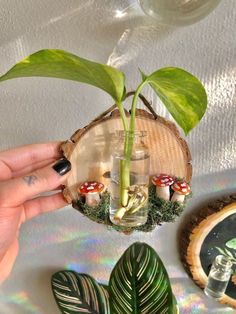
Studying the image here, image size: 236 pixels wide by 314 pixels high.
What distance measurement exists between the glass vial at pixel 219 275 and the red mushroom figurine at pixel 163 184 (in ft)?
1.07

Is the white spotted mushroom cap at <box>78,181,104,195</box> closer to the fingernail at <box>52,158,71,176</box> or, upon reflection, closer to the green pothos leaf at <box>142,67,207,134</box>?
the fingernail at <box>52,158,71,176</box>

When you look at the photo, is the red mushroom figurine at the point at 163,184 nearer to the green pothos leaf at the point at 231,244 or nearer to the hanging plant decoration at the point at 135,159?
the hanging plant decoration at the point at 135,159

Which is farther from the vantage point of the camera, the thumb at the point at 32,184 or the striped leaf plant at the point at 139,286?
the striped leaf plant at the point at 139,286

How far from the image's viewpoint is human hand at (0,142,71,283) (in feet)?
2.11

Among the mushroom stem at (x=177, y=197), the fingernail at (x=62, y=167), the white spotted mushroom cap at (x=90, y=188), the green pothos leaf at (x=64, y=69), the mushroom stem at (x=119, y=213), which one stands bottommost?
the mushroom stem at (x=177, y=197)

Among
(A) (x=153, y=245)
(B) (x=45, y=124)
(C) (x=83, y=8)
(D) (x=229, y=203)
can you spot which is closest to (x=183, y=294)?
(A) (x=153, y=245)

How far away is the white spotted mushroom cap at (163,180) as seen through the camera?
689 mm

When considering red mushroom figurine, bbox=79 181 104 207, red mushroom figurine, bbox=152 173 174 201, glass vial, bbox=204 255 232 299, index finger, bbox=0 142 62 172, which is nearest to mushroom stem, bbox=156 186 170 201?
red mushroom figurine, bbox=152 173 174 201

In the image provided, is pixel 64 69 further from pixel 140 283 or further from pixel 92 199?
pixel 140 283

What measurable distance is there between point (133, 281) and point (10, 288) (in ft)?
1.31

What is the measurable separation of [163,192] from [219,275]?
0.38m

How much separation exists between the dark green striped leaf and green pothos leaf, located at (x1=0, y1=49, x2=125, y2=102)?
595mm

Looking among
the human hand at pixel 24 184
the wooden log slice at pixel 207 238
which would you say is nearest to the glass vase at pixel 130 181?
the human hand at pixel 24 184

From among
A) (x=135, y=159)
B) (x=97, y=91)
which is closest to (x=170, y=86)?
(x=135, y=159)
